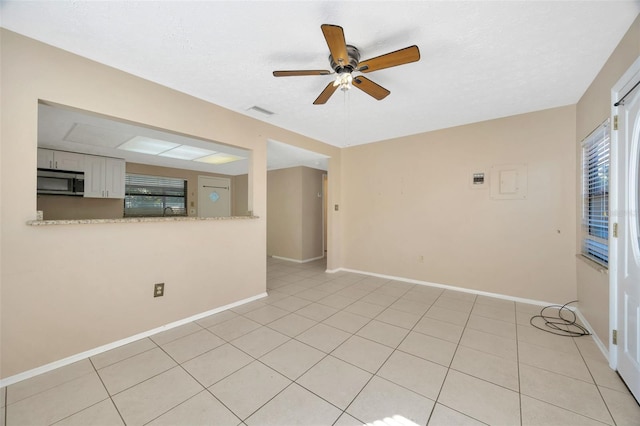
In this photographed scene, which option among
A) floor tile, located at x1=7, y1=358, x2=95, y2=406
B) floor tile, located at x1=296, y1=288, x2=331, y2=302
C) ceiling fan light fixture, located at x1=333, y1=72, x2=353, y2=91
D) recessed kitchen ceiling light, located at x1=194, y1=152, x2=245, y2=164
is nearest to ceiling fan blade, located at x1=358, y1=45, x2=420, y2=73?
ceiling fan light fixture, located at x1=333, y1=72, x2=353, y2=91

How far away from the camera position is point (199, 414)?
146 centimetres

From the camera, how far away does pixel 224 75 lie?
2.33 metres

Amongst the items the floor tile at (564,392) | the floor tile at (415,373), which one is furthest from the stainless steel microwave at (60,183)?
the floor tile at (564,392)

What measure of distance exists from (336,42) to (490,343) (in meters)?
2.84

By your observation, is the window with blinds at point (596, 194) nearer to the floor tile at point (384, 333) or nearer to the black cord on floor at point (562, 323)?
the black cord on floor at point (562, 323)

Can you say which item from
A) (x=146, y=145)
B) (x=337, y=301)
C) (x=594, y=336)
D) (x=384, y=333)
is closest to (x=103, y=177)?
(x=146, y=145)

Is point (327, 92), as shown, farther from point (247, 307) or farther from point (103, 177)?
point (103, 177)

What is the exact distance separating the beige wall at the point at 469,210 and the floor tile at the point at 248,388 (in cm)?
307

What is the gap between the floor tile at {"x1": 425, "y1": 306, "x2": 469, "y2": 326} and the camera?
2709mm

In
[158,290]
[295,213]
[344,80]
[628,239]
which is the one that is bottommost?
[158,290]

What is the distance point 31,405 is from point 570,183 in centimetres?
533

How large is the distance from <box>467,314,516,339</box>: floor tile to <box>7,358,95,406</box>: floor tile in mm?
3517

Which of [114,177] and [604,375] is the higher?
[114,177]

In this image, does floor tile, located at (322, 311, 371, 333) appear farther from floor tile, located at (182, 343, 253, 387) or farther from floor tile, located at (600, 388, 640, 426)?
floor tile, located at (600, 388, 640, 426)
